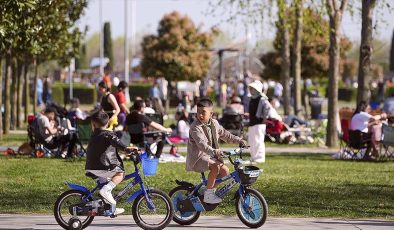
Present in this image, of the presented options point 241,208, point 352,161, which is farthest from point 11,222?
point 352,161

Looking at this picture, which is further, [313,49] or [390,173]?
[313,49]

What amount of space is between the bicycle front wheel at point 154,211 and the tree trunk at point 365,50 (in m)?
14.3

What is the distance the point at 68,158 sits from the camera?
75.0 feet

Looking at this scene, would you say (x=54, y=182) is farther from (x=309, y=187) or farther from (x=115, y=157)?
(x=115, y=157)

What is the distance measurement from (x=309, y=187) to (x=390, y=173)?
347 cm

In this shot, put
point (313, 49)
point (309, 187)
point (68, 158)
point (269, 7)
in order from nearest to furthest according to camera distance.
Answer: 1. point (309, 187)
2. point (68, 158)
3. point (269, 7)
4. point (313, 49)

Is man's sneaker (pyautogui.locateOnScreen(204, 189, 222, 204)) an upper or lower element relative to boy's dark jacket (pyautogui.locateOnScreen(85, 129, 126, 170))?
lower

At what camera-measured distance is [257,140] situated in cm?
2225

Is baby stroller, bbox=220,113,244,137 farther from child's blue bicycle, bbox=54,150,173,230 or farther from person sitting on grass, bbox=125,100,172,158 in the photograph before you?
child's blue bicycle, bbox=54,150,173,230

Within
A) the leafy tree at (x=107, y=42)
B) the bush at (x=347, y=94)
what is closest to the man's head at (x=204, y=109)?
the bush at (x=347, y=94)

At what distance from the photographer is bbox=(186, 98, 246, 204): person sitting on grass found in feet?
41.4

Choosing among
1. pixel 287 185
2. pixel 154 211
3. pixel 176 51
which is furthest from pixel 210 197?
pixel 176 51

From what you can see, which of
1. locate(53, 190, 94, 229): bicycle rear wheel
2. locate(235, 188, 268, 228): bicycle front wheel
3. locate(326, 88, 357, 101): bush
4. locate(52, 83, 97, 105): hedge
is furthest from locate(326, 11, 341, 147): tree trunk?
locate(326, 88, 357, 101): bush

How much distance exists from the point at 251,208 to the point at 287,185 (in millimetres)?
5009
